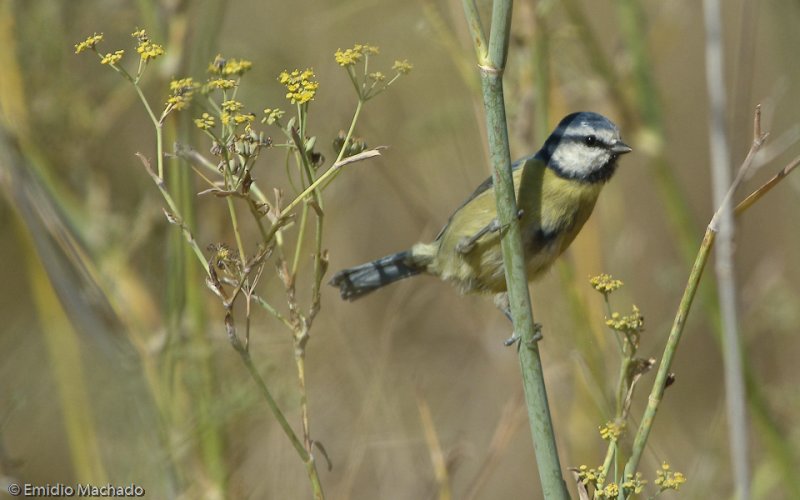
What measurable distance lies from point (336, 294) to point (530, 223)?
5.12ft

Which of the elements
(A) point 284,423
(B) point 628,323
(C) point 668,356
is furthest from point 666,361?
(A) point 284,423

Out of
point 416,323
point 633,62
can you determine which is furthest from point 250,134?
point 416,323

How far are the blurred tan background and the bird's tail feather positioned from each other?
0.51 feet

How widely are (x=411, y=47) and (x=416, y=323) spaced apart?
152cm

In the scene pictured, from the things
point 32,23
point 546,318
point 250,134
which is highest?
point 32,23

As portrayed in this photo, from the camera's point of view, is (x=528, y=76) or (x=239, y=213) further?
→ (x=239, y=213)

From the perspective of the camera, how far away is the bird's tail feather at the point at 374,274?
2947 mm

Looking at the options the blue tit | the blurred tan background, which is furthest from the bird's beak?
the blurred tan background

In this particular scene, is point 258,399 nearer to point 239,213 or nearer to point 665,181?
point 239,213

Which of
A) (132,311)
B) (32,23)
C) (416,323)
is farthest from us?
(416,323)

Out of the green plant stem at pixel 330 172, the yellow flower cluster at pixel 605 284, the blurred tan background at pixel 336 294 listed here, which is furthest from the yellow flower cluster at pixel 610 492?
the blurred tan background at pixel 336 294

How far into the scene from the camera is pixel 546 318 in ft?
10.1

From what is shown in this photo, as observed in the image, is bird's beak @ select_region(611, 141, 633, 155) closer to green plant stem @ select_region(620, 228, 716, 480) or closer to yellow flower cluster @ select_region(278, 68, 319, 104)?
green plant stem @ select_region(620, 228, 716, 480)

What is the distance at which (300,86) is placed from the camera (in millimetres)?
1560
